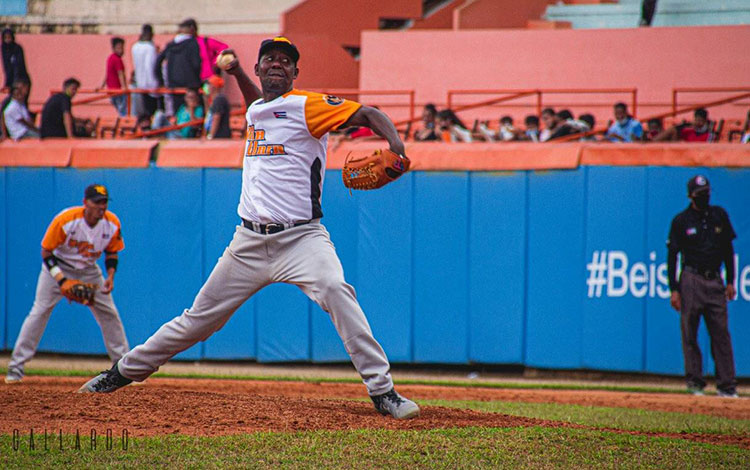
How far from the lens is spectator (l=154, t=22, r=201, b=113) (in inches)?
630

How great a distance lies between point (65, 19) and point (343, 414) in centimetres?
1855

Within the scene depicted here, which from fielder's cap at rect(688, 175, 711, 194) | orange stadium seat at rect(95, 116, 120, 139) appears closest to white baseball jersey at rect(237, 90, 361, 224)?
fielder's cap at rect(688, 175, 711, 194)

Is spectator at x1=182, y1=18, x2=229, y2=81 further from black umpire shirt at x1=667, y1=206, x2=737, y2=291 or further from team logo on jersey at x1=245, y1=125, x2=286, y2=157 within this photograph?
team logo on jersey at x1=245, y1=125, x2=286, y2=157

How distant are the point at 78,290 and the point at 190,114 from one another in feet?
19.0

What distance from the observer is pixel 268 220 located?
599 cm

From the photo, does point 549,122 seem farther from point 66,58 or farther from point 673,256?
point 66,58

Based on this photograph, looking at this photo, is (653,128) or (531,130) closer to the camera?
(531,130)

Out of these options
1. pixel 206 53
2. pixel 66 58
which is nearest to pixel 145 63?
pixel 206 53

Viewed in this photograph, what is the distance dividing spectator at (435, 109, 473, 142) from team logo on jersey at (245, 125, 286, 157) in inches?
296

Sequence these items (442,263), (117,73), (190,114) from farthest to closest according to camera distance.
Result: (117,73), (190,114), (442,263)

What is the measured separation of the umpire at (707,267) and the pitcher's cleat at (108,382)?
6.36m

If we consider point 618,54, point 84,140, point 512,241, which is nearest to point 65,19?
point 84,140

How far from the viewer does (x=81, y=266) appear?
10000 millimetres

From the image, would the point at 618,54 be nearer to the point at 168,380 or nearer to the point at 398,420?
the point at 168,380
